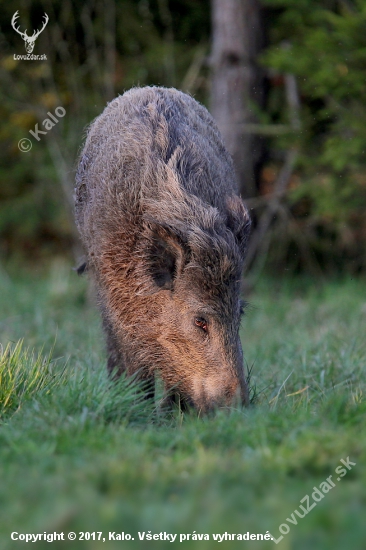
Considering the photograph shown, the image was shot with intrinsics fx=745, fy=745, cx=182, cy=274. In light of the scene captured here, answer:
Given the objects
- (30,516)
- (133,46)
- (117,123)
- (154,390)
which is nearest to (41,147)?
(133,46)

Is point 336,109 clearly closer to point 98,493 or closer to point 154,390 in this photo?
point 154,390

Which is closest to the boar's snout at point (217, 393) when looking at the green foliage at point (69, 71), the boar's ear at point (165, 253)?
the boar's ear at point (165, 253)

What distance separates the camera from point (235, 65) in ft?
35.7

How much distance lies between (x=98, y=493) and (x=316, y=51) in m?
8.01

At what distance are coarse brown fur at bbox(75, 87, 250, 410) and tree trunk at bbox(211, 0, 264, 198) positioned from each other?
5.37 meters

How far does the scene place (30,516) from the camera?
261 cm

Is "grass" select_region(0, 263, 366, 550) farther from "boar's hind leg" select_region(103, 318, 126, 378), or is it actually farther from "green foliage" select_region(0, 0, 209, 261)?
"green foliage" select_region(0, 0, 209, 261)

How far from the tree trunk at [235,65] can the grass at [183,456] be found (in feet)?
17.4

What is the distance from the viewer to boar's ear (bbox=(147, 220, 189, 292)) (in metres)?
4.84

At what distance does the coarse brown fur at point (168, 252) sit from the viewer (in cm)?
477

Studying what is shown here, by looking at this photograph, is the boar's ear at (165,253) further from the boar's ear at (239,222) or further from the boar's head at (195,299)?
the boar's ear at (239,222)

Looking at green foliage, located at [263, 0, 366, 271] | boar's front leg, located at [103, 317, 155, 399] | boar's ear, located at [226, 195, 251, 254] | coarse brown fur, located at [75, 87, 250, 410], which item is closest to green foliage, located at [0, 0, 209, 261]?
green foliage, located at [263, 0, 366, 271]

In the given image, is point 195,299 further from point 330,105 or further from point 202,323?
point 330,105

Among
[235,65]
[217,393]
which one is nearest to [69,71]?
[235,65]
